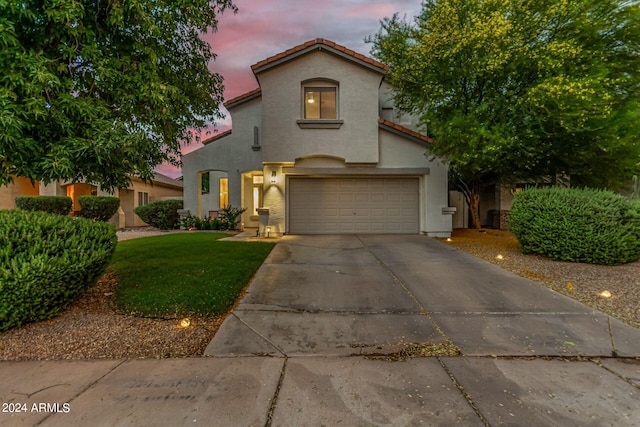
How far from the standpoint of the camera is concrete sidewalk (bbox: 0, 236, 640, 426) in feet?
7.31

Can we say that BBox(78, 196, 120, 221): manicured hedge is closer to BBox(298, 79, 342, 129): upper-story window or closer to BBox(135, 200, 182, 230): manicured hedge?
BBox(135, 200, 182, 230): manicured hedge

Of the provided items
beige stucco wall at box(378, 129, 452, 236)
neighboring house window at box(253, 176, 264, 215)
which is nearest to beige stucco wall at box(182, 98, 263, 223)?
neighboring house window at box(253, 176, 264, 215)

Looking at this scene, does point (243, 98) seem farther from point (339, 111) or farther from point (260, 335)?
point (260, 335)

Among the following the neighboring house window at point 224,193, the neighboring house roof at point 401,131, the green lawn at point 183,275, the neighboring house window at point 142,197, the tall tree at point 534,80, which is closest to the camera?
the green lawn at point 183,275

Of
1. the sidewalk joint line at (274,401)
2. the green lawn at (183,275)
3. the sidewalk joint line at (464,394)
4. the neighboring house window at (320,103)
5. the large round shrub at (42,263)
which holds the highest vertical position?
the neighboring house window at (320,103)

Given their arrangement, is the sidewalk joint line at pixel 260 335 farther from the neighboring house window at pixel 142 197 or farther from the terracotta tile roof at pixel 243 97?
the neighboring house window at pixel 142 197

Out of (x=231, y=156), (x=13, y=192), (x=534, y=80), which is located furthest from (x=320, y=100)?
(x=13, y=192)

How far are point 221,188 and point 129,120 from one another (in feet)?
31.2

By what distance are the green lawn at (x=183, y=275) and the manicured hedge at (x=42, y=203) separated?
8.67 metres

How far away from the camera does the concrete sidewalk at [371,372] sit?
2.23m

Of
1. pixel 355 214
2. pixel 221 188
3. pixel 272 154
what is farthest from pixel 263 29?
pixel 355 214

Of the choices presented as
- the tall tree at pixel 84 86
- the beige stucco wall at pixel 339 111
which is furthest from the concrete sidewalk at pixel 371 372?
the beige stucco wall at pixel 339 111

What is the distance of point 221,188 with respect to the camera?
14617 millimetres

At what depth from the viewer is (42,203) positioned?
1341 centimetres
